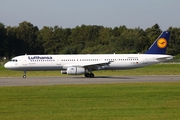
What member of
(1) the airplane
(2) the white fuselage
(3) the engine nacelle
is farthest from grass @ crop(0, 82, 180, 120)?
(2) the white fuselage

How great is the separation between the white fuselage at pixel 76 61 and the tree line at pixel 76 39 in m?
45.1

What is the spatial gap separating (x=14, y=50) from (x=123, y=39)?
1054 inches

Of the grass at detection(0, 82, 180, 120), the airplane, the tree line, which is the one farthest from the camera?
the tree line

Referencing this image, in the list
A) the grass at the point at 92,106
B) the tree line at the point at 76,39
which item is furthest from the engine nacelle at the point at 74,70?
the tree line at the point at 76,39

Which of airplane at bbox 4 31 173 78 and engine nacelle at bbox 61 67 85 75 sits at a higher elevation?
airplane at bbox 4 31 173 78

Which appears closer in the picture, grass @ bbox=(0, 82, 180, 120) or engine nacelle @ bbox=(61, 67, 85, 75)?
grass @ bbox=(0, 82, 180, 120)

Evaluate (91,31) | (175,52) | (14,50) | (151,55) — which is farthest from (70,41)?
(151,55)

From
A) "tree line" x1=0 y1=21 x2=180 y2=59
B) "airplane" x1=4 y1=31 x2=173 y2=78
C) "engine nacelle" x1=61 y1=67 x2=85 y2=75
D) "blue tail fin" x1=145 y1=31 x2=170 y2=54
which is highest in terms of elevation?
"tree line" x1=0 y1=21 x2=180 y2=59

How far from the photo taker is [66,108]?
17453 mm

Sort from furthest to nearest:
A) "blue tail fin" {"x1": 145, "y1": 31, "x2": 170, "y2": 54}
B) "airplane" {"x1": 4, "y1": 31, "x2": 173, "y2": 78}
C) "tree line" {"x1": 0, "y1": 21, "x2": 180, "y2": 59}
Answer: "tree line" {"x1": 0, "y1": 21, "x2": 180, "y2": 59} → "blue tail fin" {"x1": 145, "y1": 31, "x2": 170, "y2": 54} → "airplane" {"x1": 4, "y1": 31, "x2": 173, "y2": 78}

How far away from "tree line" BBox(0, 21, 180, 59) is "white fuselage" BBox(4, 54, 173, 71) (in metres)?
45.1

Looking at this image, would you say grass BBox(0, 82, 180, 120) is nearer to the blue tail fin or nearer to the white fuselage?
the white fuselage

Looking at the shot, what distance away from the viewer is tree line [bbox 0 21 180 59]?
102m

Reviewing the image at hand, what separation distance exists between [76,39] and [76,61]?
94481 mm
